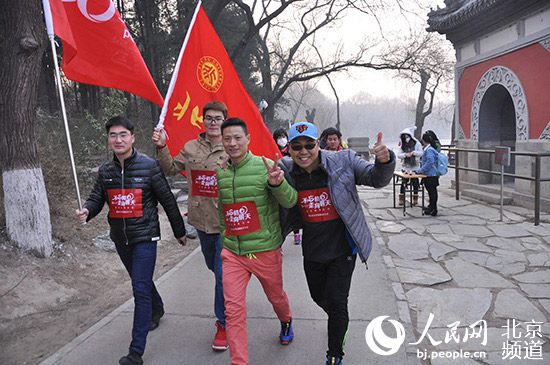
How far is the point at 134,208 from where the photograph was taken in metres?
3.39

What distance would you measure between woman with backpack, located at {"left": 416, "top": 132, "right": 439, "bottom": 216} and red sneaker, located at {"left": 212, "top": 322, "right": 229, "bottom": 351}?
6.61 meters

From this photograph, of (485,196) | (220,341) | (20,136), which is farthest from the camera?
(485,196)

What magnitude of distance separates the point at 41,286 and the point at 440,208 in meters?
8.30

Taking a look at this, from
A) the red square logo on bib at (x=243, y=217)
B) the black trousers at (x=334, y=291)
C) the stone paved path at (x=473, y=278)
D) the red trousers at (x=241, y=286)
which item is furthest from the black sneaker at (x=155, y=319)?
the stone paved path at (x=473, y=278)

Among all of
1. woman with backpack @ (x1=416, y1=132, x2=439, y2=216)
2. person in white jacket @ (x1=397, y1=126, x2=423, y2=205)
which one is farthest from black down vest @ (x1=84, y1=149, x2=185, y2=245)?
person in white jacket @ (x1=397, y1=126, x2=423, y2=205)

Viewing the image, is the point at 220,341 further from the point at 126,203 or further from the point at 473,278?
the point at 473,278

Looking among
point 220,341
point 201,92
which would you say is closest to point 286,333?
point 220,341

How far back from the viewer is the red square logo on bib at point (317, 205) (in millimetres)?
3037

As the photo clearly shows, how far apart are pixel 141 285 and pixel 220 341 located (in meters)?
0.80

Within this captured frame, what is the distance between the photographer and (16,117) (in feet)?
17.8

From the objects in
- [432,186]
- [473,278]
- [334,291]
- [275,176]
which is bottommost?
[473,278]

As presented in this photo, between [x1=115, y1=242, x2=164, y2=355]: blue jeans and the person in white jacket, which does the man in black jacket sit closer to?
[x1=115, y1=242, x2=164, y2=355]: blue jeans

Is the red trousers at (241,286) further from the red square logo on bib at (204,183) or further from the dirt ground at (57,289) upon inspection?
the dirt ground at (57,289)

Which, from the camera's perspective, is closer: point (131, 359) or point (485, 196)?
point (131, 359)
